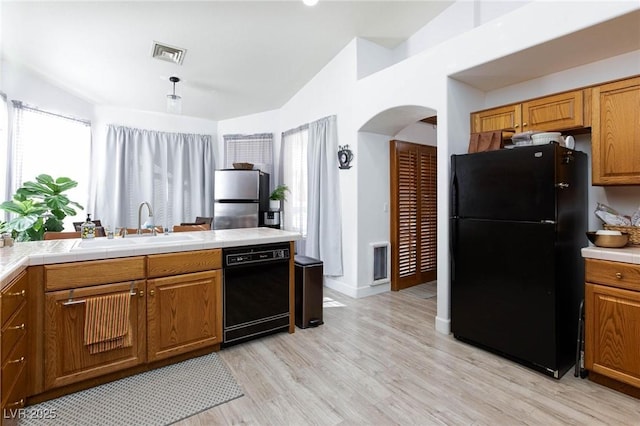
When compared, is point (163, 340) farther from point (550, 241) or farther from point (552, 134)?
point (552, 134)

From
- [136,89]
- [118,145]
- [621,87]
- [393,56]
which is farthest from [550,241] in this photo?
[118,145]

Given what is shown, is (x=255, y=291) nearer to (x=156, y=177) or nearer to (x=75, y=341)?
(x=75, y=341)

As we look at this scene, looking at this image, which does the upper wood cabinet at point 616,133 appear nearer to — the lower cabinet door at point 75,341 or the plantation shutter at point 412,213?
the plantation shutter at point 412,213

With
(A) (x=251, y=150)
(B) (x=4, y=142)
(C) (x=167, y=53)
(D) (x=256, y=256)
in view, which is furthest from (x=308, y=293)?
(B) (x=4, y=142)

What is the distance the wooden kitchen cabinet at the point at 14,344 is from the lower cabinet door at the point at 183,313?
2.05ft

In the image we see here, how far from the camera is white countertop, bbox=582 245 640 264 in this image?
1.91 meters

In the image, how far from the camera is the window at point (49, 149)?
372 cm

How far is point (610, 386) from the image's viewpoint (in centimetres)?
204

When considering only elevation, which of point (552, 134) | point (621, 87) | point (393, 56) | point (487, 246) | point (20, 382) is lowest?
point (20, 382)

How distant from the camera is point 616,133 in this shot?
7.27 feet

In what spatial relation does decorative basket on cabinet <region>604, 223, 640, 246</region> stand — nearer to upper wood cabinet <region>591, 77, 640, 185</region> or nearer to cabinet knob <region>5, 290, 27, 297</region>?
upper wood cabinet <region>591, 77, 640, 185</region>

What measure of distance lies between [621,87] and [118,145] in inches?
241

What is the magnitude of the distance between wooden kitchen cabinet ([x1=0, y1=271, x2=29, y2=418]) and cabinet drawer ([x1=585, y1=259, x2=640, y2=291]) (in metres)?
3.34

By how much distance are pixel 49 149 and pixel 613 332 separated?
6.22 metres
